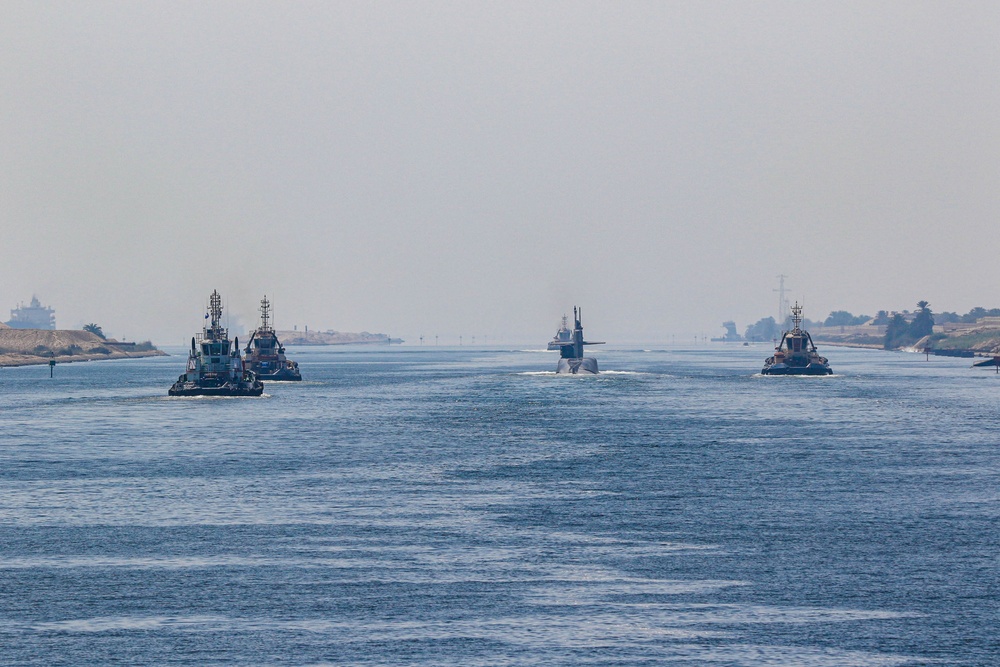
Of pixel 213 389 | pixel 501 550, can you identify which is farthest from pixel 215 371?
pixel 501 550

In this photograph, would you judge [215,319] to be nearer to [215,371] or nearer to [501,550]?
[215,371]

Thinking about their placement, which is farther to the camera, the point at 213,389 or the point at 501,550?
the point at 213,389

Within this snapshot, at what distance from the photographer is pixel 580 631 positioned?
33.4 meters

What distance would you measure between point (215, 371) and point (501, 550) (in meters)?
135

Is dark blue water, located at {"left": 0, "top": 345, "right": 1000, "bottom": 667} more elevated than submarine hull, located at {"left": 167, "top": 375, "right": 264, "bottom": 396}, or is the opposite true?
submarine hull, located at {"left": 167, "top": 375, "right": 264, "bottom": 396}

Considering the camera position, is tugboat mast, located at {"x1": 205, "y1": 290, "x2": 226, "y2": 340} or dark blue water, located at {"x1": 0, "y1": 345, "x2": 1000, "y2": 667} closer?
dark blue water, located at {"x1": 0, "y1": 345, "x2": 1000, "y2": 667}

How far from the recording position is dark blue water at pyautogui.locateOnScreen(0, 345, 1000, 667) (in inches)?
1277

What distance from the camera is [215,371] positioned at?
174750 millimetres

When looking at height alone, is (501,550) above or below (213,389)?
below

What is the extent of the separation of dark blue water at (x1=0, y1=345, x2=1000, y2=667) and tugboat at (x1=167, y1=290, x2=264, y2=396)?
219 feet

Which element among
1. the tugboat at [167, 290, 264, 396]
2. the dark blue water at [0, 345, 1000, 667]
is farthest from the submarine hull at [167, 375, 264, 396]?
the dark blue water at [0, 345, 1000, 667]

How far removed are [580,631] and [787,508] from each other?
1118 inches

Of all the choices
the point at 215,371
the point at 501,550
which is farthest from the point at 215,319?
the point at 501,550

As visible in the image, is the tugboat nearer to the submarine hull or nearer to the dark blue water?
the submarine hull
